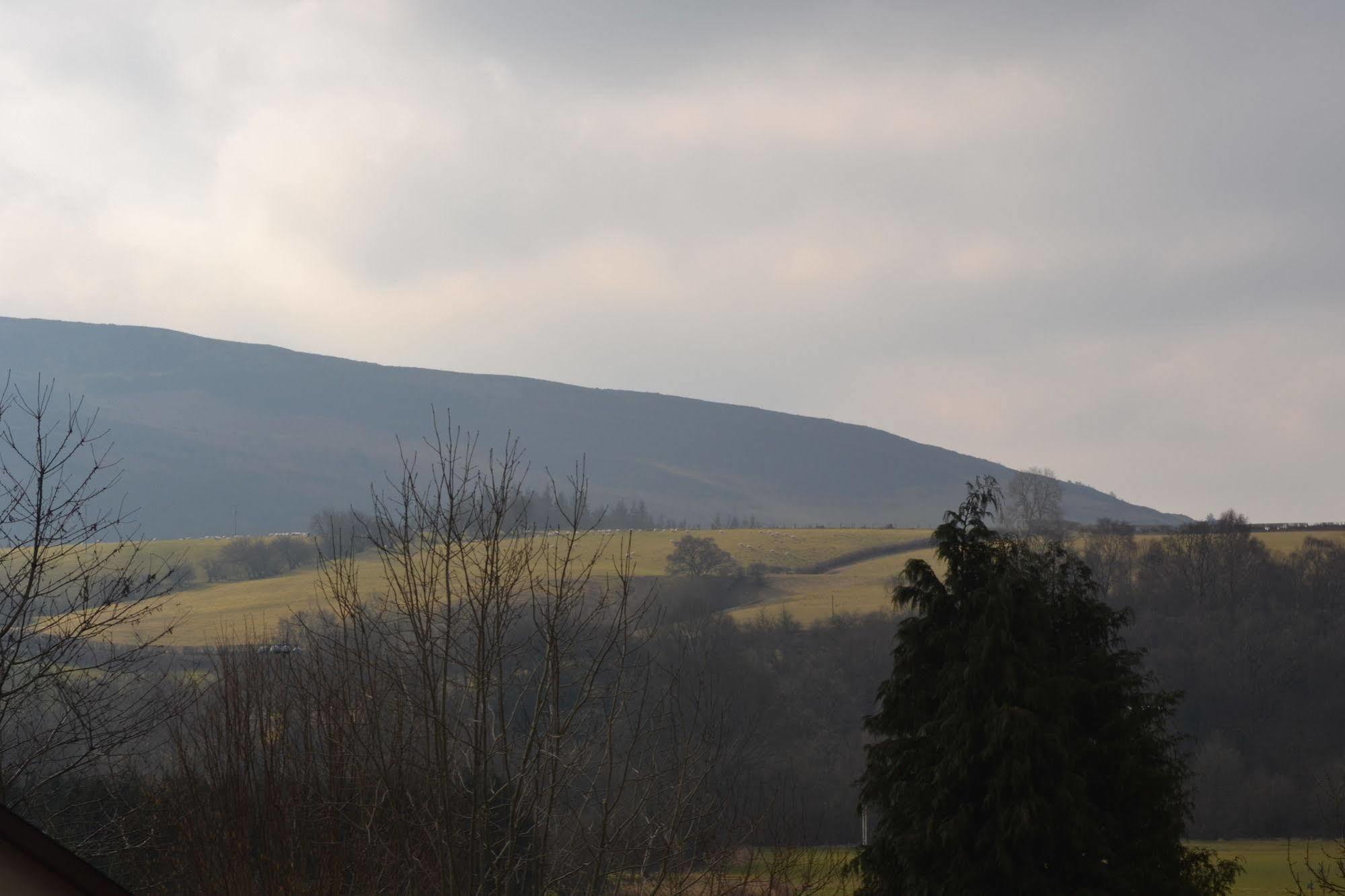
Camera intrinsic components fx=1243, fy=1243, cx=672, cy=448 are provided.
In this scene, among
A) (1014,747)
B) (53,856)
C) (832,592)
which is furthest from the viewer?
(832,592)

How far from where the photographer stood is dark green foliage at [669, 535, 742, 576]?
135875 millimetres

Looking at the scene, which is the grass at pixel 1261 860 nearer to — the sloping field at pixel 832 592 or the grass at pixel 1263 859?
the grass at pixel 1263 859

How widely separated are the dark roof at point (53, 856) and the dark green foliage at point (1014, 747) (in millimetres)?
19420

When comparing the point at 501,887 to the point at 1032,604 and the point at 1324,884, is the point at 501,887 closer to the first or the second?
the point at 1032,604

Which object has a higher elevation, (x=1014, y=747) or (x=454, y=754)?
(x=454, y=754)

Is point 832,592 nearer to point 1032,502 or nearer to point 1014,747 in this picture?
point 1032,502

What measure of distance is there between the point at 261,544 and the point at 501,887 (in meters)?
147

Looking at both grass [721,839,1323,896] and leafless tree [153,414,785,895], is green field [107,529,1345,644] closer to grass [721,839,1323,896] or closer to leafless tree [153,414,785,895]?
grass [721,839,1323,896]

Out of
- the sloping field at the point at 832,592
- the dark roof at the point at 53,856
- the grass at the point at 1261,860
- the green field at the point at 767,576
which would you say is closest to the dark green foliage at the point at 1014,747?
the dark roof at the point at 53,856

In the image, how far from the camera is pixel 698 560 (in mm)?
138375

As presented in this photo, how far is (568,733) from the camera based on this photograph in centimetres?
1281

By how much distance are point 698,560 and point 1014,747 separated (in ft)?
381

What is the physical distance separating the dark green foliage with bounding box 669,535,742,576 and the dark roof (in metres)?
127

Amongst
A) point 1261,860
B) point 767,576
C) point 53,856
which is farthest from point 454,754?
point 767,576
